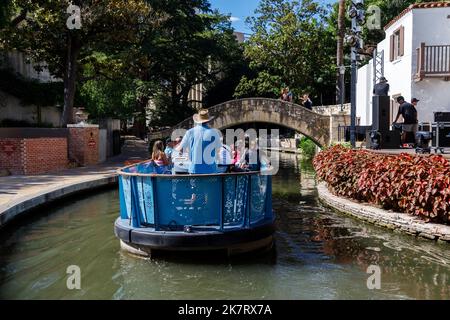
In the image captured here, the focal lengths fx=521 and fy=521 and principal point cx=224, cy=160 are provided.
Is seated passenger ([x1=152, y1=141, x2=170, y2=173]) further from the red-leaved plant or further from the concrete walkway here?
the red-leaved plant

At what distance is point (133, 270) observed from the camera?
26.8 feet

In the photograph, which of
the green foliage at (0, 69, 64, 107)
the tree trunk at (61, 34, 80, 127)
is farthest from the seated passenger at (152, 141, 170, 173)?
the green foliage at (0, 69, 64, 107)

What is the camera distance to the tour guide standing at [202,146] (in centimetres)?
870

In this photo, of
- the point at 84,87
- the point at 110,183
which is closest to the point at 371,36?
the point at 84,87

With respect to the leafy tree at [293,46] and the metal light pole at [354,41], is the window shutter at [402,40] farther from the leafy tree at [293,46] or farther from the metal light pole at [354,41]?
the leafy tree at [293,46]

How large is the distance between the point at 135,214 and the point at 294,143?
107 ft

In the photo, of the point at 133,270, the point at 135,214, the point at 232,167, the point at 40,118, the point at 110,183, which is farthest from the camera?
the point at 40,118

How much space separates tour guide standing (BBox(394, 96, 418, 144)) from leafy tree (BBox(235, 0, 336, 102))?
2226cm

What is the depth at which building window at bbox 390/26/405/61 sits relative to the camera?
20797mm

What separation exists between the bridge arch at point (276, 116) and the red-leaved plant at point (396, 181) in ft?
34.8

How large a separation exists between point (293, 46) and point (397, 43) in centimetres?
1571

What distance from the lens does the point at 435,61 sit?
63.8 feet

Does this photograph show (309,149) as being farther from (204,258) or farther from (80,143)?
(204,258)
